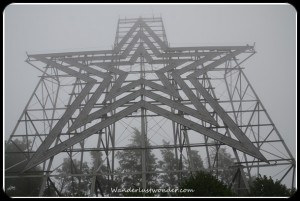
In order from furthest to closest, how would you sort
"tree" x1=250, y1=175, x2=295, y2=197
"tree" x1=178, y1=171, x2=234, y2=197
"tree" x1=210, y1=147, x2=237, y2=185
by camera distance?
"tree" x1=210, y1=147, x2=237, y2=185 → "tree" x1=250, y1=175, x2=295, y2=197 → "tree" x1=178, y1=171, x2=234, y2=197

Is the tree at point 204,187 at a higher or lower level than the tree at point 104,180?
lower

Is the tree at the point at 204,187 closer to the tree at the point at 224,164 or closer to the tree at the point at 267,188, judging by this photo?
the tree at the point at 267,188

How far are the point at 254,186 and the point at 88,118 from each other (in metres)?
5.99

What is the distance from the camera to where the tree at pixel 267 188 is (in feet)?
29.0

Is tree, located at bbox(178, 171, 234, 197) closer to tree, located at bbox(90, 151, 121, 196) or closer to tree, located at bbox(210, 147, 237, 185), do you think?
tree, located at bbox(210, 147, 237, 185)

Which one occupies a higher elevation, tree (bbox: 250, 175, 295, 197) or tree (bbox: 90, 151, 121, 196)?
tree (bbox: 90, 151, 121, 196)

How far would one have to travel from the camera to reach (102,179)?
66.5ft

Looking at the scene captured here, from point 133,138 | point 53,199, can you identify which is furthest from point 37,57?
point 133,138

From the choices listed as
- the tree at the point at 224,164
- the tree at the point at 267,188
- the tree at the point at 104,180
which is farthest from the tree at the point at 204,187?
the tree at the point at 104,180

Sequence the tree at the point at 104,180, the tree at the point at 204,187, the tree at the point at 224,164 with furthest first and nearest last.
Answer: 1. the tree at the point at 224,164
2. the tree at the point at 104,180
3. the tree at the point at 204,187

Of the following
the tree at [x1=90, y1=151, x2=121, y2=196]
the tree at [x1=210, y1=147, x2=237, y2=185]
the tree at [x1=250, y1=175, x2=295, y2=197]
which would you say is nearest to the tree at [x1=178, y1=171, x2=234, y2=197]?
the tree at [x1=250, y1=175, x2=295, y2=197]

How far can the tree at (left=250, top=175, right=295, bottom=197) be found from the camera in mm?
8852

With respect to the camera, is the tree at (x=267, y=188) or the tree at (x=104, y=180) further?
the tree at (x=104, y=180)

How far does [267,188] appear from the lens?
8.98 metres
